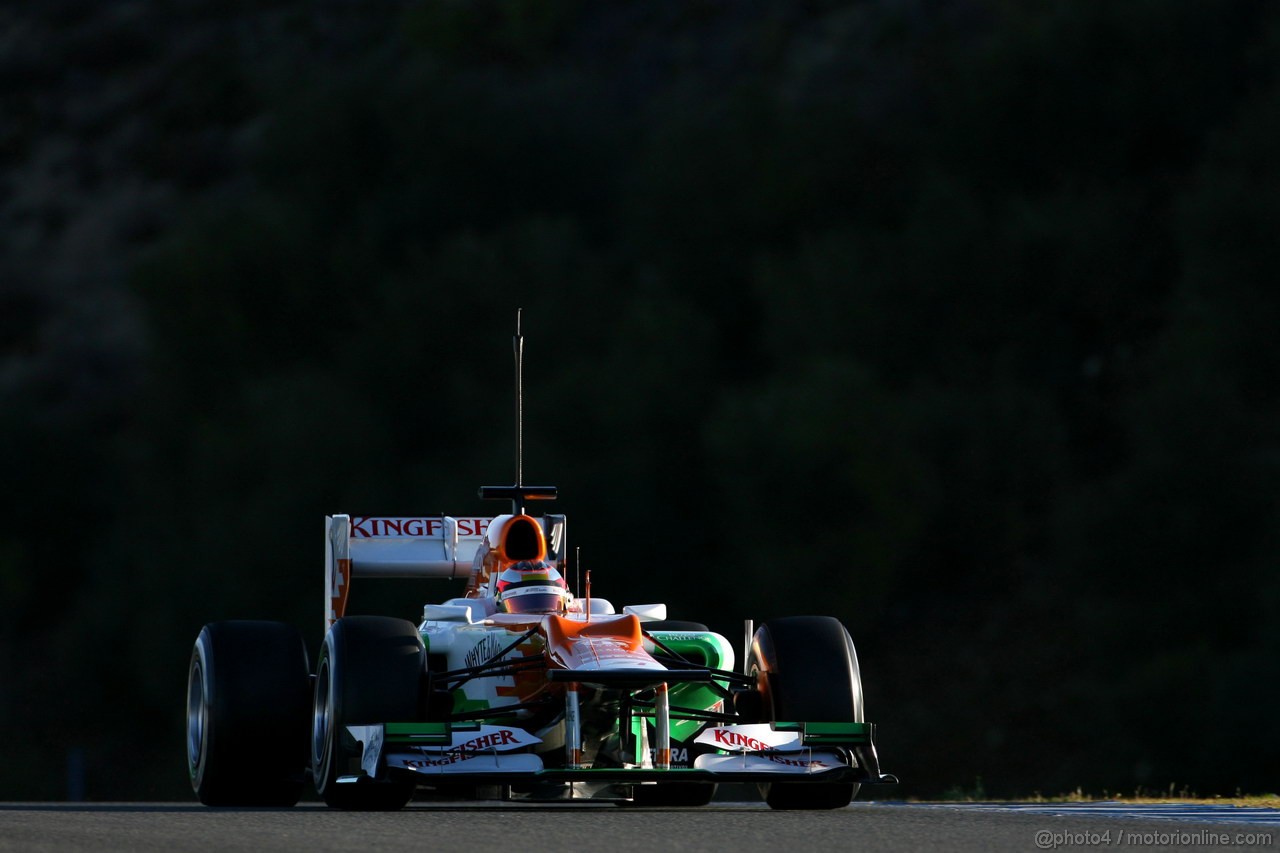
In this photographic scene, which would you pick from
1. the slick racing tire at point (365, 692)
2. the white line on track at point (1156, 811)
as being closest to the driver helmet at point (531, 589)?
the slick racing tire at point (365, 692)

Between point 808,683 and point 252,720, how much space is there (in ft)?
10.5

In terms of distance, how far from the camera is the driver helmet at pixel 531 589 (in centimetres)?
1332

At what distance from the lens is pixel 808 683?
41.8 feet

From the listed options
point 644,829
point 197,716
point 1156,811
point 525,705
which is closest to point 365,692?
point 525,705

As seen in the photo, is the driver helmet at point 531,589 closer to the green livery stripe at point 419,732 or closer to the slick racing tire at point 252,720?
the slick racing tire at point 252,720

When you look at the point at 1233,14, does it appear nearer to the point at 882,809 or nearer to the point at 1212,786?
the point at 1212,786

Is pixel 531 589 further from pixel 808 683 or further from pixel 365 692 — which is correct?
pixel 808 683

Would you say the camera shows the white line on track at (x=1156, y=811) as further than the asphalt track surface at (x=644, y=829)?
Yes

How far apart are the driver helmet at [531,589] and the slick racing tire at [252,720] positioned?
1.23 metres

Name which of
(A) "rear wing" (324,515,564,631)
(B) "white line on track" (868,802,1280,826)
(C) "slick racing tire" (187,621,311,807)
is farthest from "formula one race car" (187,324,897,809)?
(A) "rear wing" (324,515,564,631)

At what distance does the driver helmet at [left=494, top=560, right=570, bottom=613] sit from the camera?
13320mm

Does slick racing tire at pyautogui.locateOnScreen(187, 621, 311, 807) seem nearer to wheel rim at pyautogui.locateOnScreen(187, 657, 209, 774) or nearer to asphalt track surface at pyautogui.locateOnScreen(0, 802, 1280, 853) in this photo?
wheel rim at pyautogui.locateOnScreen(187, 657, 209, 774)

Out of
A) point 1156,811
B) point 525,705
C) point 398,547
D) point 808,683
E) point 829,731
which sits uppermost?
point 398,547

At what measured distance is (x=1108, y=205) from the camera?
131 ft
